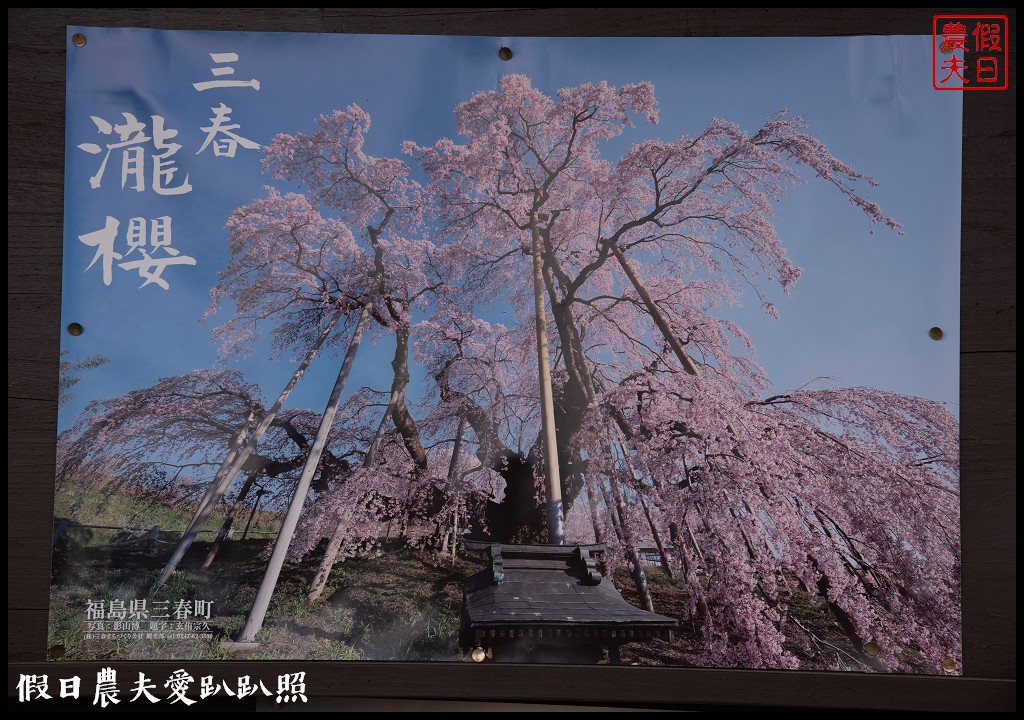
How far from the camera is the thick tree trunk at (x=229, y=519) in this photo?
116 inches

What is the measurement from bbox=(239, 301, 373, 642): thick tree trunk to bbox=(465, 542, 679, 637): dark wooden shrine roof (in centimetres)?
87

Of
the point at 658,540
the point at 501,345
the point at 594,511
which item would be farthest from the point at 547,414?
the point at 658,540

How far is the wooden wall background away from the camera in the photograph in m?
2.85

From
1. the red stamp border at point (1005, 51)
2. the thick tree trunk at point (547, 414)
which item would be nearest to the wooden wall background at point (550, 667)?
the red stamp border at point (1005, 51)

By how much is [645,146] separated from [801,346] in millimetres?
1271

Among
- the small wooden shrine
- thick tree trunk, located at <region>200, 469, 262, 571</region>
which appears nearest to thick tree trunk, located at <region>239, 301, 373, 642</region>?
thick tree trunk, located at <region>200, 469, 262, 571</region>

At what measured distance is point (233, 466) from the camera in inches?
119

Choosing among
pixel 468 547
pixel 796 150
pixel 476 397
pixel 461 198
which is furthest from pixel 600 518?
pixel 796 150

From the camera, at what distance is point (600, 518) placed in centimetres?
301

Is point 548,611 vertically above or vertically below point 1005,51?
below

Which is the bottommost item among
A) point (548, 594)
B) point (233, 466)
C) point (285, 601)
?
point (285, 601)

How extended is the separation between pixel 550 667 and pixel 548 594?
385mm

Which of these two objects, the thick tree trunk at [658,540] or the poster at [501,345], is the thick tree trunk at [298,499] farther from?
the thick tree trunk at [658,540]

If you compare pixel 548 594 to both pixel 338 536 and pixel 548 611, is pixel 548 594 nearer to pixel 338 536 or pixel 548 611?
pixel 548 611
